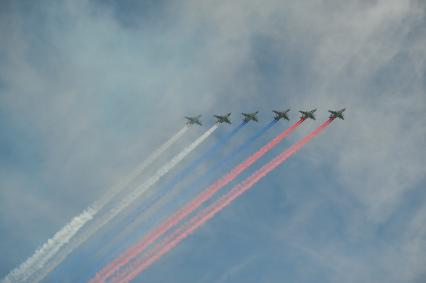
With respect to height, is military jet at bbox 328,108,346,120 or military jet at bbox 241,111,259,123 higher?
military jet at bbox 241,111,259,123

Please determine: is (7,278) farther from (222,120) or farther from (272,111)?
(272,111)

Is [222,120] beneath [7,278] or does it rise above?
above

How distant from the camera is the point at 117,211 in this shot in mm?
122938

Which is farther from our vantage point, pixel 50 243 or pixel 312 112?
pixel 312 112

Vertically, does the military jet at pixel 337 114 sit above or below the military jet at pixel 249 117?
below

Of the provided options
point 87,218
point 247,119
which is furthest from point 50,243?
point 247,119

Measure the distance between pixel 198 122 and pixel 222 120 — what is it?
7.97 m

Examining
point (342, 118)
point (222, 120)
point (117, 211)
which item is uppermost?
point (222, 120)

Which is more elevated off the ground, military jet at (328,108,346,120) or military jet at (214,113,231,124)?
military jet at (214,113,231,124)

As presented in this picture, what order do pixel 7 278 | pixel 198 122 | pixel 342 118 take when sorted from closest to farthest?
pixel 7 278, pixel 342 118, pixel 198 122

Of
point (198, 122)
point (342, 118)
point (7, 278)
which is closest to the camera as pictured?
point (7, 278)

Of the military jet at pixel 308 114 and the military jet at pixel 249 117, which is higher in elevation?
the military jet at pixel 249 117

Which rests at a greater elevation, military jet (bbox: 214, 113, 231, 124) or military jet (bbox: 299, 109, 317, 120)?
military jet (bbox: 214, 113, 231, 124)

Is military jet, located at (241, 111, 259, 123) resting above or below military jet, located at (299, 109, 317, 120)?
above
